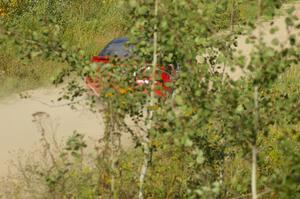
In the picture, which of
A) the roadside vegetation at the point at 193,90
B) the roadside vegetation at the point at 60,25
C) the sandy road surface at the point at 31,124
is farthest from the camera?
the roadside vegetation at the point at 60,25

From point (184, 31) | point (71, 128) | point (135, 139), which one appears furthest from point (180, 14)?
point (71, 128)

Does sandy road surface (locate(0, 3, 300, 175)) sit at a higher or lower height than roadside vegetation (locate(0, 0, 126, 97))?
lower

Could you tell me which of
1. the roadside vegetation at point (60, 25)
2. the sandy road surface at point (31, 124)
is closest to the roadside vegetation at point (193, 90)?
the sandy road surface at point (31, 124)

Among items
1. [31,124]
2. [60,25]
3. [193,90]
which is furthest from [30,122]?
[193,90]

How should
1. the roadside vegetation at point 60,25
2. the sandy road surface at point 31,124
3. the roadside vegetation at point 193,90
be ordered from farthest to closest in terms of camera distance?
the roadside vegetation at point 60,25
the sandy road surface at point 31,124
the roadside vegetation at point 193,90

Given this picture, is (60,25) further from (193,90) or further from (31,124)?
(193,90)

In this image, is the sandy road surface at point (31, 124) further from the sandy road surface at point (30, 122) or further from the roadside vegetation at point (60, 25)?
the roadside vegetation at point (60, 25)

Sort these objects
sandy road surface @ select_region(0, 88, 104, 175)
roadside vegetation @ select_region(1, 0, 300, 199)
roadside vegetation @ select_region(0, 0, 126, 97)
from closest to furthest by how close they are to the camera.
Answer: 1. roadside vegetation @ select_region(1, 0, 300, 199)
2. sandy road surface @ select_region(0, 88, 104, 175)
3. roadside vegetation @ select_region(0, 0, 126, 97)

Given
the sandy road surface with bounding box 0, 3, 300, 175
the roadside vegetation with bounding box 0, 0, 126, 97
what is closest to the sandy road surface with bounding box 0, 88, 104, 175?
the sandy road surface with bounding box 0, 3, 300, 175

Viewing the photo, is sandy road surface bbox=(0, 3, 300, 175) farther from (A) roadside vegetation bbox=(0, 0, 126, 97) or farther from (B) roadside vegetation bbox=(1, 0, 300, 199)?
(B) roadside vegetation bbox=(1, 0, 300, 199)

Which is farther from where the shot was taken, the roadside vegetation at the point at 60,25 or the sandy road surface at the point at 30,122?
the roadside vegetation at the point at 60,25

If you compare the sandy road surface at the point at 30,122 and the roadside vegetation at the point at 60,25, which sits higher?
the roadside vegetation at the point at 60,25

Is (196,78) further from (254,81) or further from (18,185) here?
(18,185)

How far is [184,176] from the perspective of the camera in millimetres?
6609
